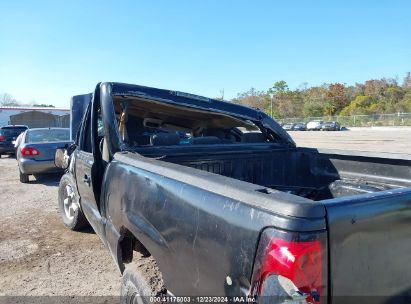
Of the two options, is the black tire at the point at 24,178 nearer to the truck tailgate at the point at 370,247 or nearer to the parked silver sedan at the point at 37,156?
the parked silver sedan at the point at 37,156

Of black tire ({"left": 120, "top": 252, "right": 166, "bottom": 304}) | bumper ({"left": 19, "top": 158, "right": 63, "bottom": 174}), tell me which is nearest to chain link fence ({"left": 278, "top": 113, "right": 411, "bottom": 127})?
bumper ({"left": 19, "top": 158, "right": 63, "bottom": 174})

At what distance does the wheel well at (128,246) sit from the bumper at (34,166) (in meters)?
7.53

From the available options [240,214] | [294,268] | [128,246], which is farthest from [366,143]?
[294,268]

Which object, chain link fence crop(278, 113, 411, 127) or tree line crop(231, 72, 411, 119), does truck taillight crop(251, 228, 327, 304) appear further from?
tree line crop(231, 72, 411, 119)

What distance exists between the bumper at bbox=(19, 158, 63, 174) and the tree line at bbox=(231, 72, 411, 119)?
2780 inches

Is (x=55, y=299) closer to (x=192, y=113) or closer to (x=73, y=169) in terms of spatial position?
(x=73, y=169)

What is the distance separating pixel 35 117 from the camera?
52.1 metres

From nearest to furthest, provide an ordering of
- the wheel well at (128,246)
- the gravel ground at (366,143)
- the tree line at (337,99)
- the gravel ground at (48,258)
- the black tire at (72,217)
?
the wheel well at (128,246) < the gravel ground at (48,258) < the black tire at (72,217) < the gravel ground at (366,143) < the tree line at (337,99)

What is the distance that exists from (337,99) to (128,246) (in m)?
94.2

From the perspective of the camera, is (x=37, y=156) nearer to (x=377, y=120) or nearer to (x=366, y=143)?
(x=366, y=143)

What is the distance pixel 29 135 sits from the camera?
1074 cm

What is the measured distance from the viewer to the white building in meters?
49.3

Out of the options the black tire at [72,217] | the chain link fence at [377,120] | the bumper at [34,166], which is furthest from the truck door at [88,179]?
the chain link fence at [377,120]

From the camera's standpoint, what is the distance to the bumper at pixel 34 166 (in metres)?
9.77
